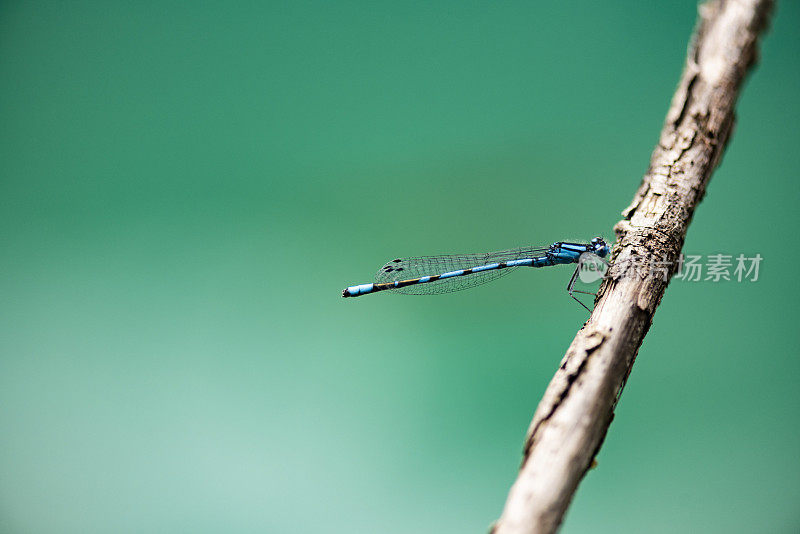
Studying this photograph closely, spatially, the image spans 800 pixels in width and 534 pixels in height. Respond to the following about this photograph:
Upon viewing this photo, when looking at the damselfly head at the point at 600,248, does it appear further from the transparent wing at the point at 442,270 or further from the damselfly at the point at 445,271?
the transparent wing at the point at 442,270

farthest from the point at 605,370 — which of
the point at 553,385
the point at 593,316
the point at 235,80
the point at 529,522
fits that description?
the point at 235,80

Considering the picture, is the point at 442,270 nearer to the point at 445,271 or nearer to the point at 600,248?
the point at 445,271

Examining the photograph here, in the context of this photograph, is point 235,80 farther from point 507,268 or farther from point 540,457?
point 540,457

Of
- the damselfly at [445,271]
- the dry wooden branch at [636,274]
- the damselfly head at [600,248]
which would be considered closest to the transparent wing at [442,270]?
the damselfly at [445,271]

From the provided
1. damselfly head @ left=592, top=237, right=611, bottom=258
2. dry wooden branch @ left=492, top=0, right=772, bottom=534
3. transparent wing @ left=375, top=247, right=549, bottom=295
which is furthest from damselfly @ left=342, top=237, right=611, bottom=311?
dry wooden branch @ left=492, top=0, right=772, bottom=534

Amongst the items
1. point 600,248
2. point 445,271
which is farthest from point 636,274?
point 445,271

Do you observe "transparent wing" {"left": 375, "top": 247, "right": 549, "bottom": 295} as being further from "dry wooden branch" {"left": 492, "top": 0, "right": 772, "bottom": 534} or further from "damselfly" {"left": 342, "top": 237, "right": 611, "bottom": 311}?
"dry wooden branch" {"left": 492, "top": 0, "right": 772, "bottom": 534}
